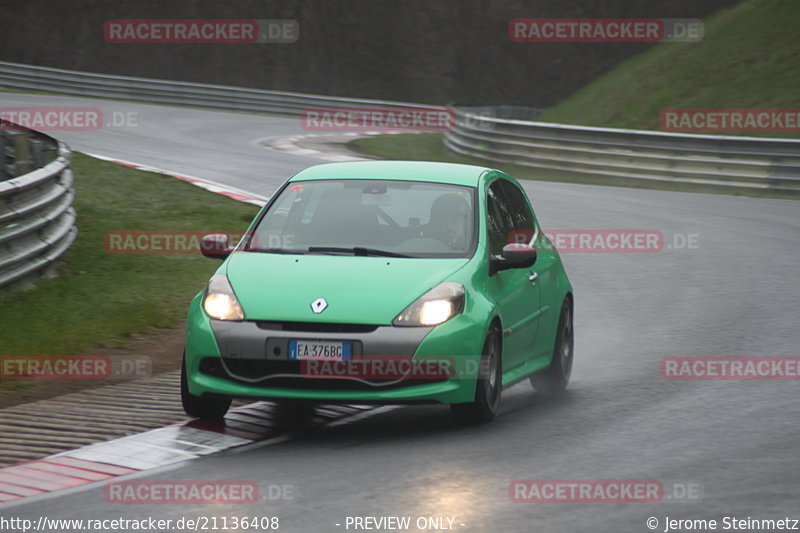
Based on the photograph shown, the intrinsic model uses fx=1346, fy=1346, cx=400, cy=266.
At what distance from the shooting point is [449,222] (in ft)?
27.9

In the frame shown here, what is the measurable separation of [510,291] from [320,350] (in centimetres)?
158

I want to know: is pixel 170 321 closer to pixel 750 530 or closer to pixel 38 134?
pixel 38 134

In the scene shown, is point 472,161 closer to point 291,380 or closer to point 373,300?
point 373,300

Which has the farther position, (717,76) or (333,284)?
(717,76)

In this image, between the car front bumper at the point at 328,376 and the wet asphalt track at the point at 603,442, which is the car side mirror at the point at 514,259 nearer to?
the car front bumper at the point at 328,376

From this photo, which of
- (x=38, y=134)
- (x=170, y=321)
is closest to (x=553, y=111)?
(x=38, y=134)

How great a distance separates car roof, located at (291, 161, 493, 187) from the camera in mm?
8859

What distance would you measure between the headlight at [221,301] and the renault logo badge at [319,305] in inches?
16.4

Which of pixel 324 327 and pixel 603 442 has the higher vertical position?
pixel 324 327

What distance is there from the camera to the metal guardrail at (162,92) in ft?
132

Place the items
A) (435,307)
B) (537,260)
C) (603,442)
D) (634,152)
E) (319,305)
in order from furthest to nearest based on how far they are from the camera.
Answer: (634,152)
(537,260)
(435,307)
(319,305)
(603,442)

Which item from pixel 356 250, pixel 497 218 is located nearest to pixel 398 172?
pixel 497 218

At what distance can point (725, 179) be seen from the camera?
2384 centimetres

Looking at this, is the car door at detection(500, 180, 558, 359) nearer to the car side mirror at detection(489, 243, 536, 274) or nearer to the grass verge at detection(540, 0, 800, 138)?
the car side mirror at detection(489, 243, 536, 274)
